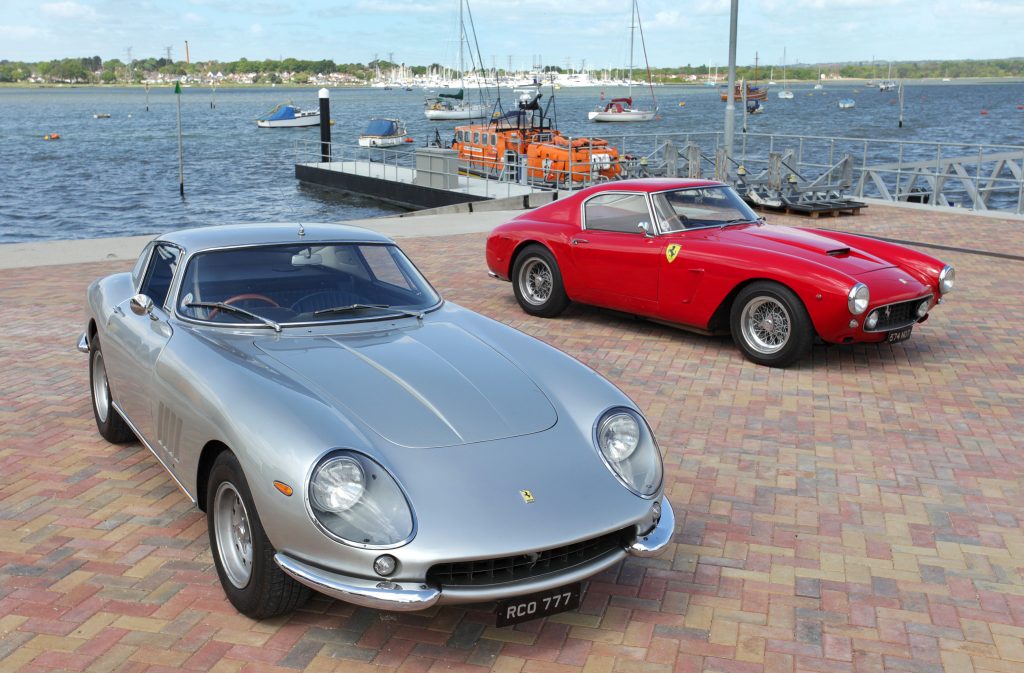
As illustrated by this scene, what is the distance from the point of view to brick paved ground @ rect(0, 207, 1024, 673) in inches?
146

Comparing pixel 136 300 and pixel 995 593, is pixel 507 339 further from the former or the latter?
pixel 995 593

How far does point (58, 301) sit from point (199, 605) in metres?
7.14

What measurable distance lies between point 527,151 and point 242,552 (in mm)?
26077

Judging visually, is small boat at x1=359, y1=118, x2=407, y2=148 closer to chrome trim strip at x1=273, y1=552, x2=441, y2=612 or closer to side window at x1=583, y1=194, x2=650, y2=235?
side window at x1=583, y1=194, x2=650, y2=235

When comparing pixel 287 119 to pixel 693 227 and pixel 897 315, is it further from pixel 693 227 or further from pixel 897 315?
pixel 897 315

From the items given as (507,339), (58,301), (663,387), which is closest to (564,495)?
(507,339)

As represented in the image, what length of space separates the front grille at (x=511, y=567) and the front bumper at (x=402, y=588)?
0.08 ft

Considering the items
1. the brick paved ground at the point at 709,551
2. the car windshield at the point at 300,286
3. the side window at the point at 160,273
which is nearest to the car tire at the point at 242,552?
the brick paved ground at the point at 709,551

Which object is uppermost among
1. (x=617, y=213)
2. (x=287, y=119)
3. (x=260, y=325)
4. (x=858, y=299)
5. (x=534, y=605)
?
(x=287, y=119)

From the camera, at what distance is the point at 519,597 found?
3488mm

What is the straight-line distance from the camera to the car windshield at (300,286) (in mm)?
4785

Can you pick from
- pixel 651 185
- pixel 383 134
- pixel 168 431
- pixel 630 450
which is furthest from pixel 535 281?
pixel 383 134

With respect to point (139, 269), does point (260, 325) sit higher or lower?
lower

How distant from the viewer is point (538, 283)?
9516 mm
